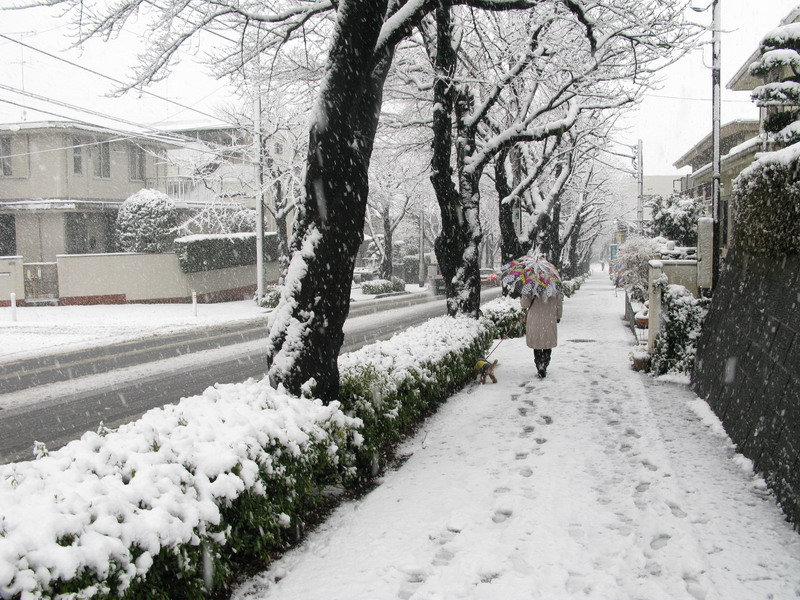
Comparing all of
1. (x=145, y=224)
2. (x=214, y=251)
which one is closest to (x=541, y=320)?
(x=214, y=251)

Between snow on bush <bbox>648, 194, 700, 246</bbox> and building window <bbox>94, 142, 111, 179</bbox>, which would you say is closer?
snow on bush <bbox>648, 194, 700, 246</bbox>

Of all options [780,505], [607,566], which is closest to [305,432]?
[607,566]

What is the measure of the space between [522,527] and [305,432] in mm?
1621

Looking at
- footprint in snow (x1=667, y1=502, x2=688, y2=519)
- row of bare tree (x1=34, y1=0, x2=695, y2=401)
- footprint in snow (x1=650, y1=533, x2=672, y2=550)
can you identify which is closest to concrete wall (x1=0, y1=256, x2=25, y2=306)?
row of bare tree (x1=34, y1=0, x2=695, y2=401)

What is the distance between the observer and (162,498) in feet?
9.98

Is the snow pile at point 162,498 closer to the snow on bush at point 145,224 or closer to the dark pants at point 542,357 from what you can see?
the dark pants at point 542,357

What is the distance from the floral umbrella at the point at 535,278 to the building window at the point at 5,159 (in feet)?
94.0

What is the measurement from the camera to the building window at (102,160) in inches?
1229

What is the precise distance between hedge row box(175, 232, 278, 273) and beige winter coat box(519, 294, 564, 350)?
1983 centimetres

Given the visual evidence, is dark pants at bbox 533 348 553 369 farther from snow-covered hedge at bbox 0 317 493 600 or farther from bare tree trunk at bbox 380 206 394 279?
bare tree trunk at bbox 380 206 394 279

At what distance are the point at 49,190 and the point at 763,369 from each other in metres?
31.3

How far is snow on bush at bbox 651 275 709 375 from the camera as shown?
9422mm

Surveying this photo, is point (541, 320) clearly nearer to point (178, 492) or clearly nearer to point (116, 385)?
point (116, 385)

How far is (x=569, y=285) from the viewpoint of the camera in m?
32.7
